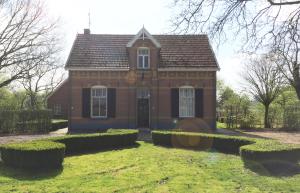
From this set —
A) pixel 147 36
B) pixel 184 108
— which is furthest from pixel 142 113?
pixel 147 36

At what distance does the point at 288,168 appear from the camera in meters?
13.0

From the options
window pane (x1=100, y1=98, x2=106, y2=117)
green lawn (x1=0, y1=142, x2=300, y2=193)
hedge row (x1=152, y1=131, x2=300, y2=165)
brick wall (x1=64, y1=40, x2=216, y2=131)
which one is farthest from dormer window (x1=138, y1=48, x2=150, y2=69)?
green lawn (x1=0, y1=142, x2=300, y2=193)

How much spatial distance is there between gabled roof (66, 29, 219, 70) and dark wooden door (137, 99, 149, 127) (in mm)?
2659

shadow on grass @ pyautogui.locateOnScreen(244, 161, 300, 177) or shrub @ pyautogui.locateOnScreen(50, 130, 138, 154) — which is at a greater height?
shrub @ pyautogui.locateOnScreen(50, 130, 138, 154)

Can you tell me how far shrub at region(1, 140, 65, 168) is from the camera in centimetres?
1265

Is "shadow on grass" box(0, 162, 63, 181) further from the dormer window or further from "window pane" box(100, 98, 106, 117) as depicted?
the dormer window

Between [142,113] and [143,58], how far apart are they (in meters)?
3.81

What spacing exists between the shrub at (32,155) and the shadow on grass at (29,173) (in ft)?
0.60

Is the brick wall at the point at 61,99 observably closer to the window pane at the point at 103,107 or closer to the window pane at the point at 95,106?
the window pane at the point at 95,106

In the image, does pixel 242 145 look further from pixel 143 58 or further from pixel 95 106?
pixel 95 106

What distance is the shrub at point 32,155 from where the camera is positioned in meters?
12.6

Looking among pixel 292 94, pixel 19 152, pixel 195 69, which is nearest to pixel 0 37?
pixel 195 69

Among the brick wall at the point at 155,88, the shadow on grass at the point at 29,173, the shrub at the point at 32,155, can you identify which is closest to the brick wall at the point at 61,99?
the brick wall at the point at 155,88

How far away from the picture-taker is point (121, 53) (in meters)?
28.7
